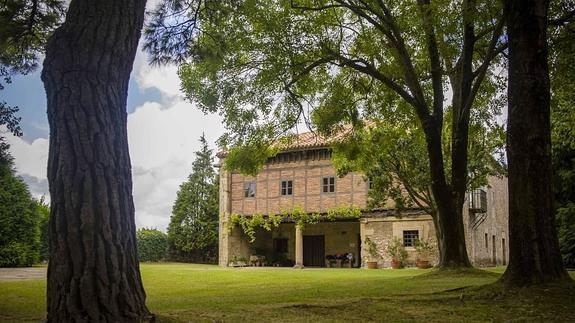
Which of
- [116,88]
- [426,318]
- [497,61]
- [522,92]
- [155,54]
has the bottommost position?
[426,318]

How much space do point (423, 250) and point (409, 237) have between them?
1.10 m

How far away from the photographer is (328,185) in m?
28.2

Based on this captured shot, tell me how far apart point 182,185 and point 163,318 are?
3683cm

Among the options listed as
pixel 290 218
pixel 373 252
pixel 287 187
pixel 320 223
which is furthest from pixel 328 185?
pixel 373 252

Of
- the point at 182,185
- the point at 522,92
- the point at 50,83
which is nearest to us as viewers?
the point at 50,83

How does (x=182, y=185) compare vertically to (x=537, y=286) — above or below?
above

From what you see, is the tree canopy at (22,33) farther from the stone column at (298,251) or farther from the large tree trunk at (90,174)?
the stone column at (298,251)

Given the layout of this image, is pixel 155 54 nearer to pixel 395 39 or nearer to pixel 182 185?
pixel 395 39

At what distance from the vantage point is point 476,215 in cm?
2758

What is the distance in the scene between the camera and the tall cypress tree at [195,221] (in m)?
38.1

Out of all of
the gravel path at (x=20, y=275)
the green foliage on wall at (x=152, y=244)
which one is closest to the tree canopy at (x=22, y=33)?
→ the gravel path at (x=20, y=275)

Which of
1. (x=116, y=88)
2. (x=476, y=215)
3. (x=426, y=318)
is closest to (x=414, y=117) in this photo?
(x=426, y=318)

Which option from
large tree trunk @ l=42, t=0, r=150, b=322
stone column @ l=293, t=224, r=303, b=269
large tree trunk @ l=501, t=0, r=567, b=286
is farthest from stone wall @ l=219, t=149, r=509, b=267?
large tree trunk @ l=42, t=0, r=150, b=322

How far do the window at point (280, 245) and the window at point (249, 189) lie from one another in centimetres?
393
